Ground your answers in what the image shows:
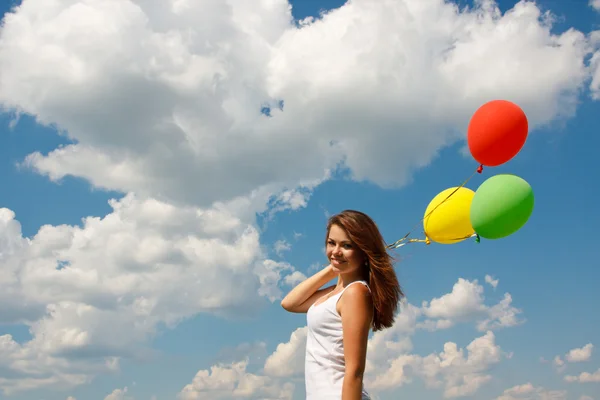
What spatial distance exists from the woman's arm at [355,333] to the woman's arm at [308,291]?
0.79 m

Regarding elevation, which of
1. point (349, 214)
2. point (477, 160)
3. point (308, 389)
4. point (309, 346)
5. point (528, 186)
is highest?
point (477, 160)

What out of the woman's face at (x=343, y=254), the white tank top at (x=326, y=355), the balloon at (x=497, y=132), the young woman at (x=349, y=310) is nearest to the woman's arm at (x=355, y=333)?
the young woman at (x=349, y=310)

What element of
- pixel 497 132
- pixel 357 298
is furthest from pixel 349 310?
pixel 497 132

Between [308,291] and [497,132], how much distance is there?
4.14 m

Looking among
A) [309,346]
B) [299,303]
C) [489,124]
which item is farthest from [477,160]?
[309,346]

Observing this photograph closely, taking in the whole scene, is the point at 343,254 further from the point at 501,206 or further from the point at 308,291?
the point at 501,206

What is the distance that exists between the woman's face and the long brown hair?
0.04 meters

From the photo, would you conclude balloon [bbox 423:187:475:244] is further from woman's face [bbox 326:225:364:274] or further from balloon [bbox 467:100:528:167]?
woman's face [bbox 326:225:364:274]

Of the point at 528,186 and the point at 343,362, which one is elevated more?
the point at 528,186

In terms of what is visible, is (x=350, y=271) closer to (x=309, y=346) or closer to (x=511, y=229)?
(x=309, y=346)

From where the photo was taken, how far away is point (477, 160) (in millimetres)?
8031

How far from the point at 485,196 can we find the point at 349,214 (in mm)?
3673

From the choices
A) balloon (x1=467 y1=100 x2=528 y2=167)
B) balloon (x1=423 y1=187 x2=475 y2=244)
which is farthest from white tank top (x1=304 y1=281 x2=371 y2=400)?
balloon (x1=467 y1=100 x2=528 y2=167)

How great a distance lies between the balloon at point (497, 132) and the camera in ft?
25.0
